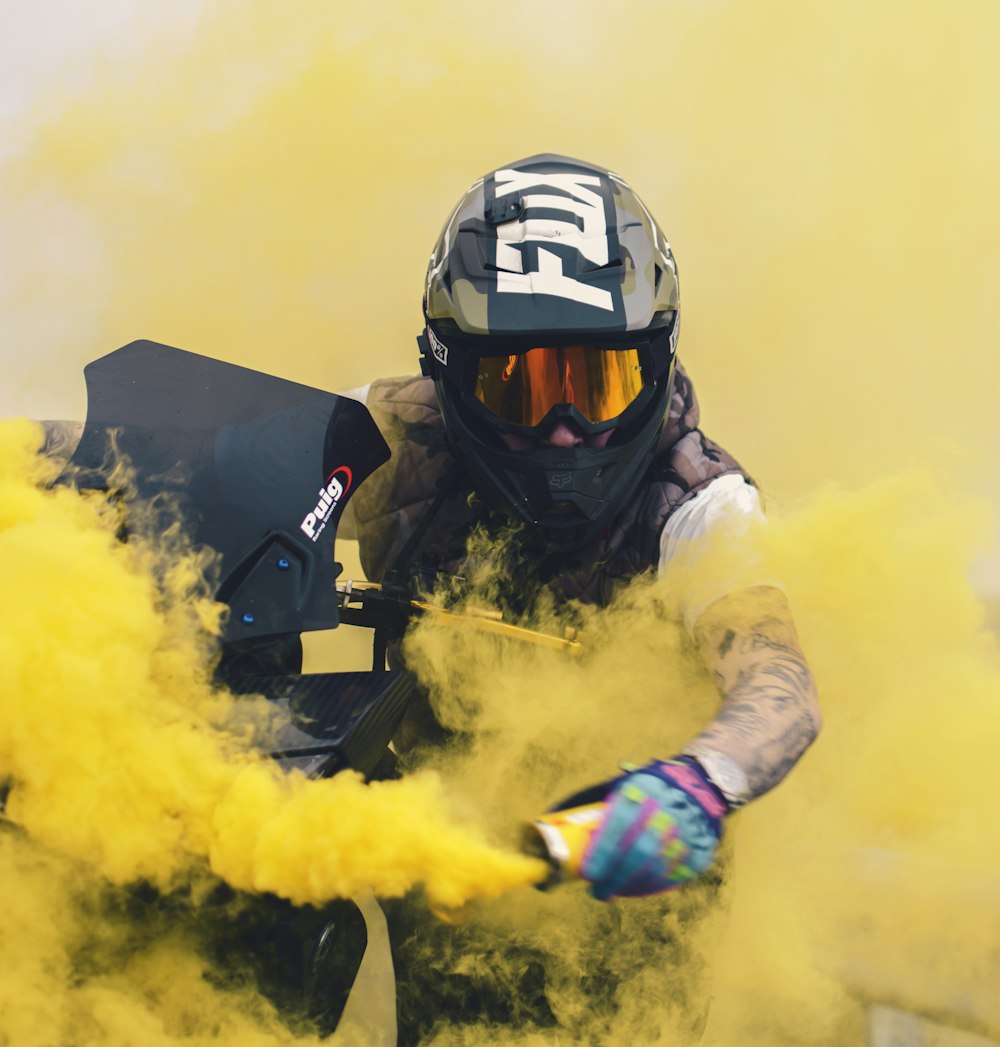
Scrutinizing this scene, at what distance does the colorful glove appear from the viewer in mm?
1596

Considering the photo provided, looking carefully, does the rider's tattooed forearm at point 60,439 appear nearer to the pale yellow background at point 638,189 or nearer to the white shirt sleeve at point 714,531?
the white shirt sleeve at point 714,531

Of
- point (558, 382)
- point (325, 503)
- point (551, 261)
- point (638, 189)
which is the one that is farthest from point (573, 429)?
point (638, 189)

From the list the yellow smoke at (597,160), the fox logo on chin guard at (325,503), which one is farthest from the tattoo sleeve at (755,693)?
the yellow smoke at (597,160)

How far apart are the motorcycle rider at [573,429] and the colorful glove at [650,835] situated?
332mm

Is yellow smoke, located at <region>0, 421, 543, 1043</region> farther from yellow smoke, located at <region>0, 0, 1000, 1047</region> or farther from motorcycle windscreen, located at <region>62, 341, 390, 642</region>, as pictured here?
yellow smoke, located at <region>0, 0, 1000, 1047</region>

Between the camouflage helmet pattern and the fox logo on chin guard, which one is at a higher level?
the camouflage helmet pattern

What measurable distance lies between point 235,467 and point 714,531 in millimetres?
1017

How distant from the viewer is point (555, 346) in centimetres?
239

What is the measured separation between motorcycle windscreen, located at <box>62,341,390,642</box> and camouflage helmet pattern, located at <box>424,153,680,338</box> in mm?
405

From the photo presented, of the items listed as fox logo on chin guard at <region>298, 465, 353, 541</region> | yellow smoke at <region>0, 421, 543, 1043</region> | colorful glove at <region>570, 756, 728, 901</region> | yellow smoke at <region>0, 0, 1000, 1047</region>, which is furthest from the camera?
yellow smoke at <region>0, 0, 1000, 1047</region>

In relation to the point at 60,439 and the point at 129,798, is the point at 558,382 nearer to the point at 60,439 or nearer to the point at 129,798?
the point at 60,439

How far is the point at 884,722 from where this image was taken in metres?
Answer: 3.11

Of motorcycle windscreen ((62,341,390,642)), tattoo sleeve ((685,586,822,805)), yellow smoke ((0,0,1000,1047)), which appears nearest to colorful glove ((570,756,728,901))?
tattoo sleeve ((685,586,822,805))

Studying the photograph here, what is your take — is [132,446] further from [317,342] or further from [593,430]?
[317,342]
